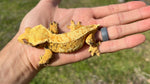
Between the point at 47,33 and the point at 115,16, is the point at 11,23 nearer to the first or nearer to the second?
the point at 47,33

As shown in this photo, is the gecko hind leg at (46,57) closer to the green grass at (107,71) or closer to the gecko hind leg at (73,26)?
the gecko hind leg at (73,26)

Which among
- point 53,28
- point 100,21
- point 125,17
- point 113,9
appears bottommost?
point 125,17

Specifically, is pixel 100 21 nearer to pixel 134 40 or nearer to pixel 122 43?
pixel 122 43

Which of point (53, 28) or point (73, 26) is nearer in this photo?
point (53, 28)

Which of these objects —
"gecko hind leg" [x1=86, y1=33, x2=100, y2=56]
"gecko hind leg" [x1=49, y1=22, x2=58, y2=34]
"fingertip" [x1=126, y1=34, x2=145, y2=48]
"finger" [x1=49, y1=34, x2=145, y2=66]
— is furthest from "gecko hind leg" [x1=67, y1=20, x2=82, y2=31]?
"fingertip" [x1=126, y1=34, x2=145, y2=48]

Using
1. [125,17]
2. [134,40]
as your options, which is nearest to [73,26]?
[125,17]

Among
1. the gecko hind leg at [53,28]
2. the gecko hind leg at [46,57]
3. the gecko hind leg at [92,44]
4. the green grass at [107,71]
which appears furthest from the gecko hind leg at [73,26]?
the green grass at [107,71]

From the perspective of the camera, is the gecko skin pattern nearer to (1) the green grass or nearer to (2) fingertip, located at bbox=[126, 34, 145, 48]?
(2) fingertip, located at bbox=[126, 34, 145, 48]
